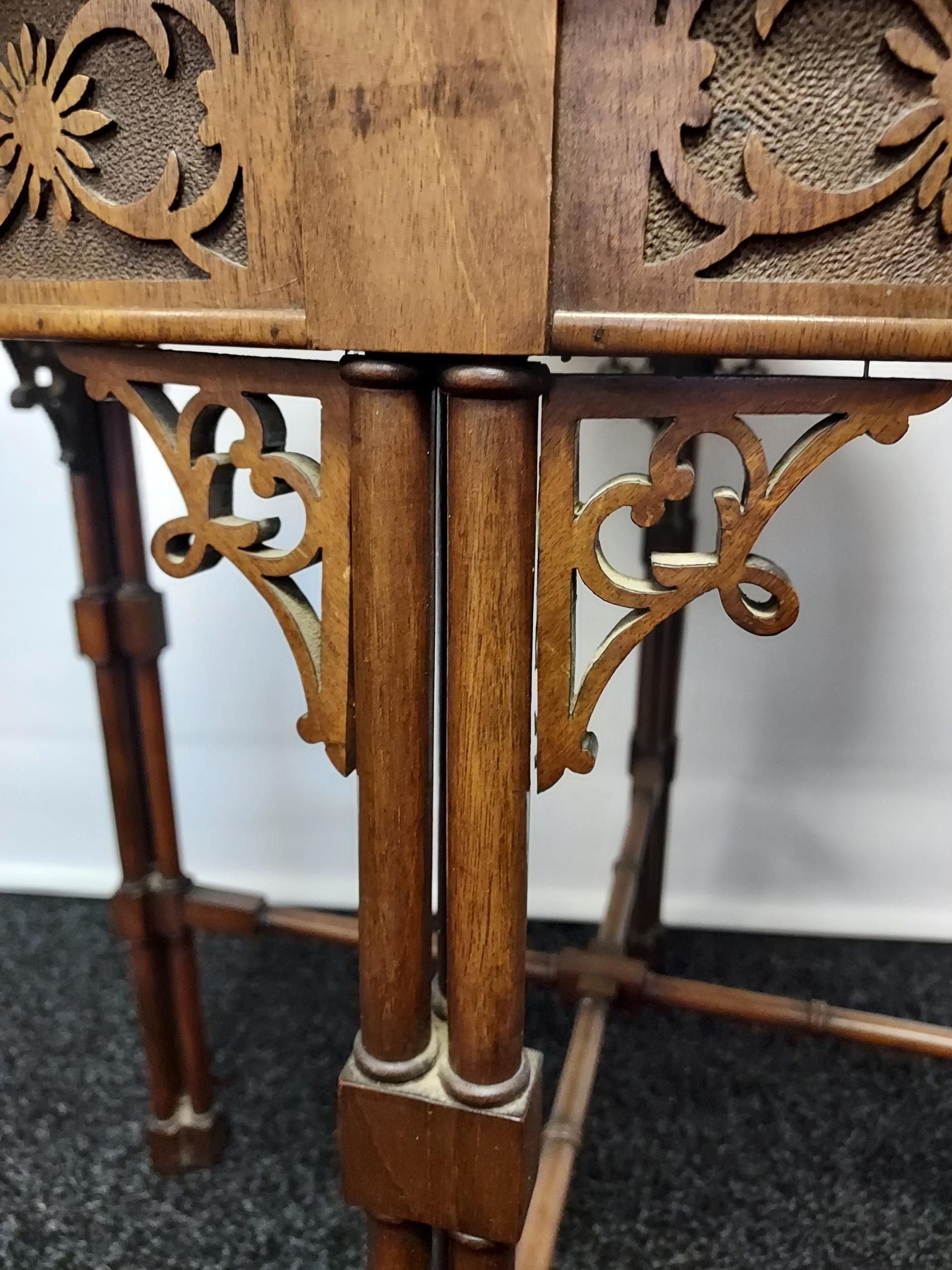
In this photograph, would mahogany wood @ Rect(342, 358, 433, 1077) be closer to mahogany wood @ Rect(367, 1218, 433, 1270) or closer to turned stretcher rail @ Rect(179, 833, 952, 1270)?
mahogany wood @ Rect(367, 1218, 433, 1270)

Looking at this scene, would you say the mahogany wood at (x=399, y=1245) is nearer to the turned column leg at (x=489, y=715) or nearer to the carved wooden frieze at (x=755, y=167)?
the turned column leg at (x=489, y=715)

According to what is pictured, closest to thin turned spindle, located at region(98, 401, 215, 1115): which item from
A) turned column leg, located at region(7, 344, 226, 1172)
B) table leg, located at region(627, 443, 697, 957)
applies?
turned column leg, located at region(7, 344, 226, 1172)

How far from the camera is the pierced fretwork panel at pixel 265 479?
46cm

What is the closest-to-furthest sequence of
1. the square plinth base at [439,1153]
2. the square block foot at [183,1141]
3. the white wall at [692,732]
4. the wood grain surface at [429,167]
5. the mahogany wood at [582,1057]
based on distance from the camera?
the wood grain surface at [429,167]
the square plinth base at [439,1153]
the mahogany wood at [582,1057]
the square block foot at [183,1141]
the white wall at [692,732]

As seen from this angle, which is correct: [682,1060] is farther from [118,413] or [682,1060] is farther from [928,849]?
[118,413]

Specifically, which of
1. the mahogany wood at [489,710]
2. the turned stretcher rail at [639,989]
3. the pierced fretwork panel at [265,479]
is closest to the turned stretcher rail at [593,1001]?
the turned stretcher rail at [639,989]

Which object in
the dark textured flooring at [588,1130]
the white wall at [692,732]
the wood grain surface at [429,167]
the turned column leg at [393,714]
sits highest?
the wood grain surface at [429,167]

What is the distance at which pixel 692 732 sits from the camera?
1204 millimetres

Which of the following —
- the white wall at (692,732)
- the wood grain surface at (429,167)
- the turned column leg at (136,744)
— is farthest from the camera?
the white wall at (692,732)

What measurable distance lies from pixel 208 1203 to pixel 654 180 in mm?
868

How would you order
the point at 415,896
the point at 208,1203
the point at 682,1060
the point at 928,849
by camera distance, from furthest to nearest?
1. the point at 928,849
2. the point at 682,1060
3. the point at 208,1203
4. the point at 415,896

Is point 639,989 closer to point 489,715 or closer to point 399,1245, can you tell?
point 399,1245

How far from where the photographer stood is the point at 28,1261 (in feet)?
2.61

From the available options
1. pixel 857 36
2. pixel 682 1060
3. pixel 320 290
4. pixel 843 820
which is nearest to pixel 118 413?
pixel 320 290
